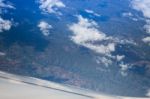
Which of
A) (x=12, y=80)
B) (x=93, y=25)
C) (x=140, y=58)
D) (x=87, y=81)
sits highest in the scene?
(x=93, y=25)

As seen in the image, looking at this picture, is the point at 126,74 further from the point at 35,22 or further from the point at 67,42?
the point at 35,22

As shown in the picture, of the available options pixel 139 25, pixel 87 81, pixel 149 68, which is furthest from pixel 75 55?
pixel 139 25

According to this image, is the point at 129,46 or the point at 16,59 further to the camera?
the point at 129,46

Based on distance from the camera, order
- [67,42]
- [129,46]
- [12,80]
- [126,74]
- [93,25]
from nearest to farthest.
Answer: [12,80] → [126,74] → [67,42] → [129,46] → [93,25]

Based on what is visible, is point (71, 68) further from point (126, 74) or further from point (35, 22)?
point (35, 22)

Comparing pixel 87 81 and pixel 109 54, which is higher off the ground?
pixel 109 54

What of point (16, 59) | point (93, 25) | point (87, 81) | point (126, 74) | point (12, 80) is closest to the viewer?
point (12, 80)
